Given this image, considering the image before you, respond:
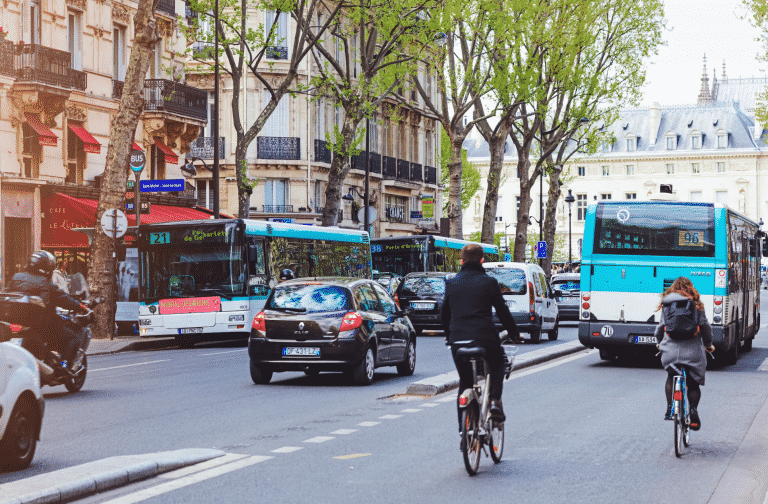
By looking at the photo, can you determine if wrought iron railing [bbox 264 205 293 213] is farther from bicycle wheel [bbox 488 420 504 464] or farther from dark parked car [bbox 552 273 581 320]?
bicycle wheel [bbox 488 420 504 464]

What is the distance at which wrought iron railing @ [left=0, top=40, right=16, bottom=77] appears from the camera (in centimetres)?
3042

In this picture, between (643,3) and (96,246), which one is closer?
(96,246)

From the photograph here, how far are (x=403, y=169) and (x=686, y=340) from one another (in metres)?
51.5

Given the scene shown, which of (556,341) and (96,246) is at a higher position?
(96,246)

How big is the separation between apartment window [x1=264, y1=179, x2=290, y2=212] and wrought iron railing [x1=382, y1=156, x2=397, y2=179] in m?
7.79

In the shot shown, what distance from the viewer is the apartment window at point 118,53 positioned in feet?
121

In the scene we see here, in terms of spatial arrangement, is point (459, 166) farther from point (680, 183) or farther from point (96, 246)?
point (680, 183)

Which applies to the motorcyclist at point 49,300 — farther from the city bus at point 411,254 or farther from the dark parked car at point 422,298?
the city bus at point 411,254

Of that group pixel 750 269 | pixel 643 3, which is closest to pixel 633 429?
pixel 750 269

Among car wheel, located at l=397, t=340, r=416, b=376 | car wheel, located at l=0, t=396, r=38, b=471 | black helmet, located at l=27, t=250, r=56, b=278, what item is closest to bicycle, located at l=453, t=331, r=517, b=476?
car wheel, located at l=0, t=396, r=38, b=471

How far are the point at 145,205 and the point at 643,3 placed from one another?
25.7 metres

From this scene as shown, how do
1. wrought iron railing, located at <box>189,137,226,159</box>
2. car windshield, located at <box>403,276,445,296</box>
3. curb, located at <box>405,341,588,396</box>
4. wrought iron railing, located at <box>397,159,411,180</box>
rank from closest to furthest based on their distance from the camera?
curb, located at <box>405,341,588,396</box>
car windshield, located at <box>403,276,445,296</box>
wrought iron railing, located at <box>189,137,226,159</box>
wrought iron railing, located at <box>397,159,411,180</box>

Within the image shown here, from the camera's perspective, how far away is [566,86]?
44688mm

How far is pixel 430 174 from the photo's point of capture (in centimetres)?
6688
